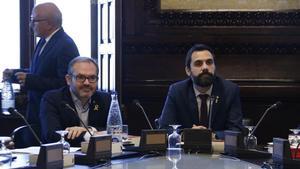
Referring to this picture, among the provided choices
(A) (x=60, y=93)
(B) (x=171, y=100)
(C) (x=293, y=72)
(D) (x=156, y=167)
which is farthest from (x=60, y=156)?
(C) (x=293, y=72)

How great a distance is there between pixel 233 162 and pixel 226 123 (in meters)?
1.29

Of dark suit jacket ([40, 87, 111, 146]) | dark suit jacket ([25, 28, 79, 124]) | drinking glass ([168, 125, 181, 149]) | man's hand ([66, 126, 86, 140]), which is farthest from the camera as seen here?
dark suit jacket ([25, 28, 79, 124])

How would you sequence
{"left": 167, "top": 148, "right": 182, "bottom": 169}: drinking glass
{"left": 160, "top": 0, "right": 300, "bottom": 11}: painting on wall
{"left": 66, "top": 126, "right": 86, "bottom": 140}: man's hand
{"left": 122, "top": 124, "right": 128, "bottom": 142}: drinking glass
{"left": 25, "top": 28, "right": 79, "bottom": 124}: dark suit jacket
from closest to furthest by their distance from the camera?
1. {"left": 167, "top": 148, "right": 182, "bottom": 169}: drinking glass
2. {"left": 66, "top": 126, "right": 86, "bottom": 140}: man's hand
3. {"left": 122, "top": 124, "right": 128, "bottom": 142}: drinking glass
4. {"left": 25, "top": 28, "right": 79, "bottom": 124}: dark suit jacket
5. {"left": 160, "top": 0, "right": 300, "bottom": 11}: painting on wall

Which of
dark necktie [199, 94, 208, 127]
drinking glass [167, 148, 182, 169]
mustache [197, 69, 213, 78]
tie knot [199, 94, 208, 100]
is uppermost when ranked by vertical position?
mustache [197, 69, 213, 78]

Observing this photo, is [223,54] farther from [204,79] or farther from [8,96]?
[8,96]

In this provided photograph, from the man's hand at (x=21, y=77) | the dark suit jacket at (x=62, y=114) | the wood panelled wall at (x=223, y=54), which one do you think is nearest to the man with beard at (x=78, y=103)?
the dark suit jacket at (x=62, y=114)

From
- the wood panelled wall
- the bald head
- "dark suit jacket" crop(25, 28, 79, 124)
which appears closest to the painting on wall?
the wood panelled wall

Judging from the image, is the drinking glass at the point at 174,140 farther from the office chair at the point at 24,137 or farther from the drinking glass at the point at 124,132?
the office chair at the point at 24,137

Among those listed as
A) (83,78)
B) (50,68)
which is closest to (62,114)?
(83,78)

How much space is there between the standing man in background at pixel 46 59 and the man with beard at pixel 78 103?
0.57m

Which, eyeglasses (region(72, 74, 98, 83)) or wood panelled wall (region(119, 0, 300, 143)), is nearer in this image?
eyeglasses (region(72, 74, 98, 83))

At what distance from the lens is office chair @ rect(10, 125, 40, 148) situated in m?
4.27

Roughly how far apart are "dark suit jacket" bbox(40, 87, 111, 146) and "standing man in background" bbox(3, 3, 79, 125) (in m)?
0.59

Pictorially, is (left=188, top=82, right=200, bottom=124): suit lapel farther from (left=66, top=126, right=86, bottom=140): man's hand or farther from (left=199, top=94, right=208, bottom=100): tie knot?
(left=66, top=126, right=86, bottom=140): man's hand
